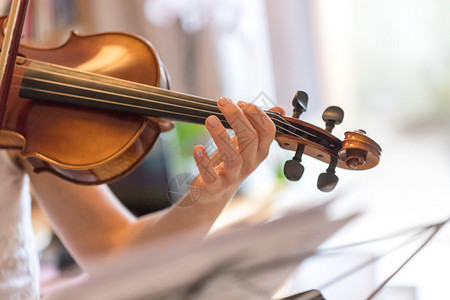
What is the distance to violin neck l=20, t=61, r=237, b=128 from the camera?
698mm

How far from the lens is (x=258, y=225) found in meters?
0.39

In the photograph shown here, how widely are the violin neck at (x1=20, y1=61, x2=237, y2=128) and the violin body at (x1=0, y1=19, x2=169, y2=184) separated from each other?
0.01 m

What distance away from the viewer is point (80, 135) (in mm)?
→ 744

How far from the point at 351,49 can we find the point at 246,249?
117cm

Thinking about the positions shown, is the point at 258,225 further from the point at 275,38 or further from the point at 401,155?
the point at 275,38

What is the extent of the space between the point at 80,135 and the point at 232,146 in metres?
0.25

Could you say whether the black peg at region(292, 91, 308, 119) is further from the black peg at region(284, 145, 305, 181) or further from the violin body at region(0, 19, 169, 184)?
the violin body at region(0, 19, 169, 184)

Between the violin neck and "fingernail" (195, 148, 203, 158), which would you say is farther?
the violin neck

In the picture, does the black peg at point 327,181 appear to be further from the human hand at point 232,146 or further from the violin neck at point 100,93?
the violin neck at point 100,93

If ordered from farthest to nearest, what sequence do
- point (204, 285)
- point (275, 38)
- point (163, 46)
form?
point (163, 46), point (275, 38), point (204, 285)

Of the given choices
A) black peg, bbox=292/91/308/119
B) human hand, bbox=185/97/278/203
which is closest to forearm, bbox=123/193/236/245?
human hand, bbox=185/97/278/203

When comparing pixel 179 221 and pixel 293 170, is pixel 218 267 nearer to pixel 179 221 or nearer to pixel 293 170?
pixel 293 170

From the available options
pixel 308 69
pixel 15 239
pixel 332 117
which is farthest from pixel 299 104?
pixel 308 69

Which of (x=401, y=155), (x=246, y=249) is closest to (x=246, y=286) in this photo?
(x=246, y=249)
